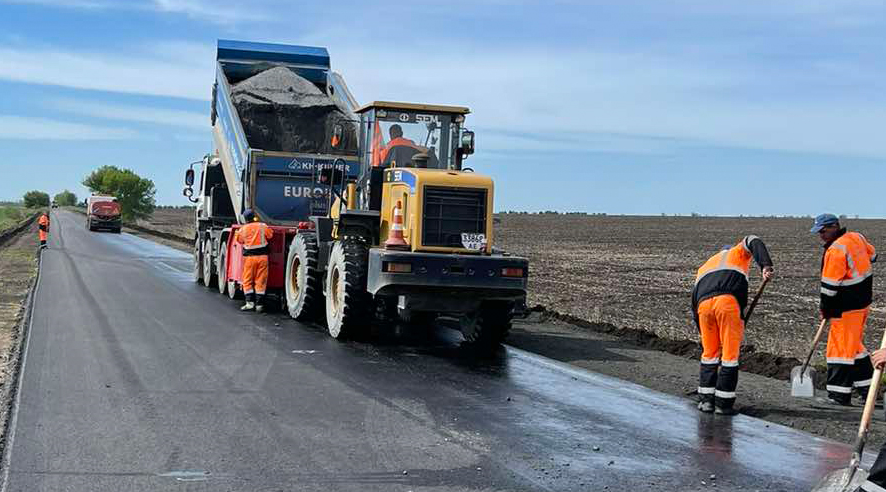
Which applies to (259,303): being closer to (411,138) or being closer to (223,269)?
(223,269)

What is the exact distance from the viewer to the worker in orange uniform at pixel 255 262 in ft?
52.3

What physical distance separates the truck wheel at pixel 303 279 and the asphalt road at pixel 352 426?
1615 mm

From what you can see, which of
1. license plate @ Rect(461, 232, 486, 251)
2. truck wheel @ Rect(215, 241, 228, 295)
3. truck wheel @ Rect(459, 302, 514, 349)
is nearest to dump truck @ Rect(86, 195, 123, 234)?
truck wheel @ Rect(215, 241, 228, 295)

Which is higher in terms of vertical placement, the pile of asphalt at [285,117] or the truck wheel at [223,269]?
the pile of asphalt at [285,117]

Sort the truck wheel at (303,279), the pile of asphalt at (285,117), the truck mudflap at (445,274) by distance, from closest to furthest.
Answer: the truck mudflap at (445,274) → the truck wheel at (303,279) → the pile of asphalt at (285,117)

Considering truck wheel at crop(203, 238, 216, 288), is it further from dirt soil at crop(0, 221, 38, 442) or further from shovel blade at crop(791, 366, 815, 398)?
shovel blade at crop(791, 366, 815, 398)

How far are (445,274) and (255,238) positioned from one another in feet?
17.0

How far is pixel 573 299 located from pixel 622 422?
11.4m

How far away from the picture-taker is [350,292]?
40.7 feet

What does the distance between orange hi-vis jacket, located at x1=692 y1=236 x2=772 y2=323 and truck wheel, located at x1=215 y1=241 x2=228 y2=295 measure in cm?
1126

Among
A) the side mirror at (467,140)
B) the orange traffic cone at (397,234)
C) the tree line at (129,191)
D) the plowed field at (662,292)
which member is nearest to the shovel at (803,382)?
the plowed field at (662,292)

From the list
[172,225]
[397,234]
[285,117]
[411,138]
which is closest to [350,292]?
[397,234]

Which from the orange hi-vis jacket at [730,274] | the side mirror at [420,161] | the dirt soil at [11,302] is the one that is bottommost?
the dirt soil at [11,302]

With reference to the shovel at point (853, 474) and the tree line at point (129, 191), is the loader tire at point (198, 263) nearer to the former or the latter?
the shovel at point (853, 474)
